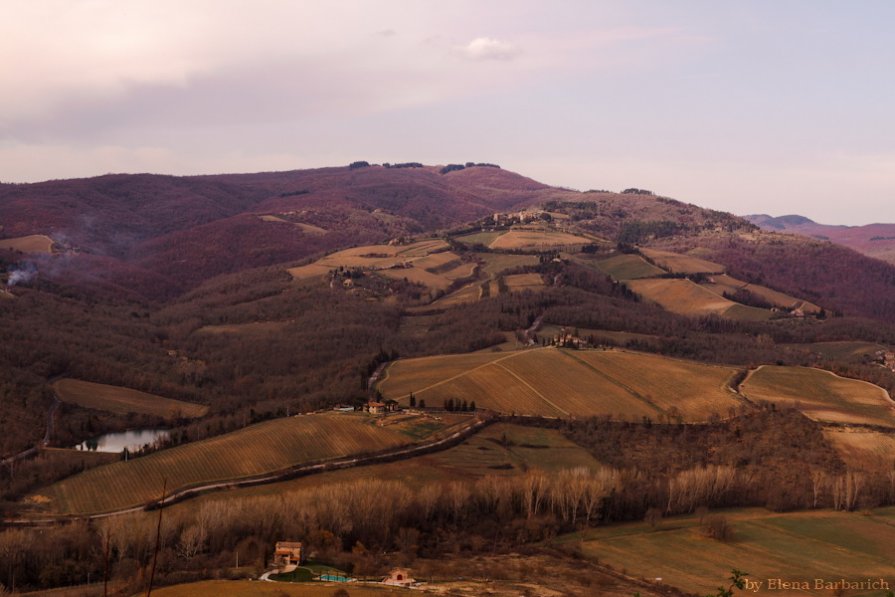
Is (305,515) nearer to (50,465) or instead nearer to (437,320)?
(50,465)

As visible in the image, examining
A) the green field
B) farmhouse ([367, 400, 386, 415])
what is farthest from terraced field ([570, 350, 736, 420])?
farmhouse ([367, 400, 386, 415])

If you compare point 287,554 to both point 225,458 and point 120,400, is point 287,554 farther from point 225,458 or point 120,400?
point 120,400

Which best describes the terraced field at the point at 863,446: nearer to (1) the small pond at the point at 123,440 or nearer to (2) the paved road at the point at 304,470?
(2) the paved road at the point at 304,470

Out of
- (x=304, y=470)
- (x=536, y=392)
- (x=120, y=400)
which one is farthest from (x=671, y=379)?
(x=120, y=400)

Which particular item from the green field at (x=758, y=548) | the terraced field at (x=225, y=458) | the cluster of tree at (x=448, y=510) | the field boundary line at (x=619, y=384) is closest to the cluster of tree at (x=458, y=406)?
the terraced field at (x=225, y=458)

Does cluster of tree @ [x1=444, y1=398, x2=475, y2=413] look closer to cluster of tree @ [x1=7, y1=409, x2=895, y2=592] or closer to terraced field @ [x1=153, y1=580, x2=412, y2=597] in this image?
cluster of tree @ [x1=7, y1=409, x2=895, y2=592]

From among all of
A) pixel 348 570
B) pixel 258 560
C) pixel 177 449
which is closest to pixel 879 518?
pixel 348 570
